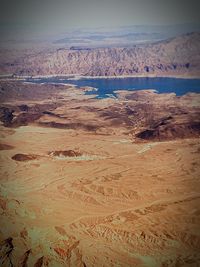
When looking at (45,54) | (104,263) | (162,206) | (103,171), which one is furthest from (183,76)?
(104,263)

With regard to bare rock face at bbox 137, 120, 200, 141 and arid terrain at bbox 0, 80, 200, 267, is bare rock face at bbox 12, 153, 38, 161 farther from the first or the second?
bare rock face at bbox 137, 120, 200, 141

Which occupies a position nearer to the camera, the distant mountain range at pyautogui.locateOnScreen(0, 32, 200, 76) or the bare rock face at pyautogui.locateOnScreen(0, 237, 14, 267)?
the bare rock face at pyautogui.locateOnScreen(0, 237, 14, 267)

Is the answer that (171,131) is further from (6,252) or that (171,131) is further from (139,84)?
(139,84)

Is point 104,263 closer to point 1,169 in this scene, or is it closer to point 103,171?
point 103,171

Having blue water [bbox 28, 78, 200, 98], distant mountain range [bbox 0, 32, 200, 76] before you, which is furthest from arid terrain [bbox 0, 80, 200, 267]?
distant mountain range [bbox 0, 32, 200, 76]

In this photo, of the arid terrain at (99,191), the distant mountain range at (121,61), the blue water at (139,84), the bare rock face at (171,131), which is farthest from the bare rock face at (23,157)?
the distant mountain range at (121,61)

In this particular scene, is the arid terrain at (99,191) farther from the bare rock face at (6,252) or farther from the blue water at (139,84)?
the blue water at (139,84)

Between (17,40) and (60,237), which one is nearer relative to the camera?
(60,237)
